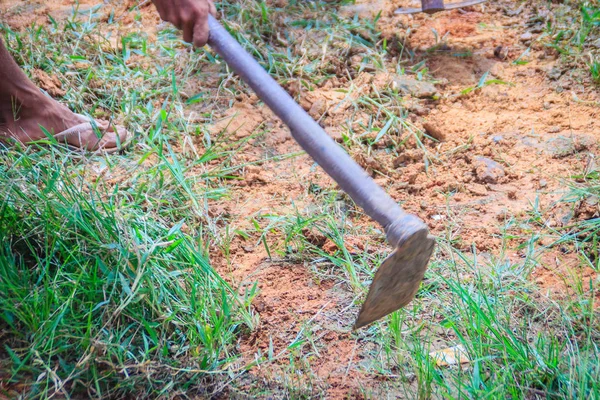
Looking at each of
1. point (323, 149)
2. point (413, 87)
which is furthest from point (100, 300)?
point (413, 87)

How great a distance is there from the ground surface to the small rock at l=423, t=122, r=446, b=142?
0.01 m

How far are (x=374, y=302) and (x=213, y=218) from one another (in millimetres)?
1029

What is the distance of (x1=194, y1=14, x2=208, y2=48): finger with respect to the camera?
7.23ft

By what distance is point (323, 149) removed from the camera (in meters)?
1.93

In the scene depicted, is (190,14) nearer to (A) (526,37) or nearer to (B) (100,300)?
(B) (100,300)

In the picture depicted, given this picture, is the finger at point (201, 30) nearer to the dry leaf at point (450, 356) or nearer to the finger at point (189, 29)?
the finger at point (189, 29)

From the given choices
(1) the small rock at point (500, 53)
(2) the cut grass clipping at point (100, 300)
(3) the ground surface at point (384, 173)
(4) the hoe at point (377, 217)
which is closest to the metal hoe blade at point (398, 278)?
(4) the hoe at point (377, 217)

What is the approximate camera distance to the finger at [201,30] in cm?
220

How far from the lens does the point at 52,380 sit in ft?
6.25

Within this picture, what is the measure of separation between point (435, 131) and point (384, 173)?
0.39 metres

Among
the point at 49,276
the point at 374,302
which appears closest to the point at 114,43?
the point at 49,276

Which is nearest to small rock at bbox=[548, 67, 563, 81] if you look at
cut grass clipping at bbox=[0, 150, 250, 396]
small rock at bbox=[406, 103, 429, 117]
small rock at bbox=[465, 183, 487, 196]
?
small rock at bbox=[406, 103, 429, 117]

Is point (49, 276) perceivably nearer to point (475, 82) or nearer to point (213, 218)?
point (213, 218)

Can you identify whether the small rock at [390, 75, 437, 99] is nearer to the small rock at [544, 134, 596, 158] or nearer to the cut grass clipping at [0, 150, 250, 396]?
the small rock at [544, 134, 596, 158]
